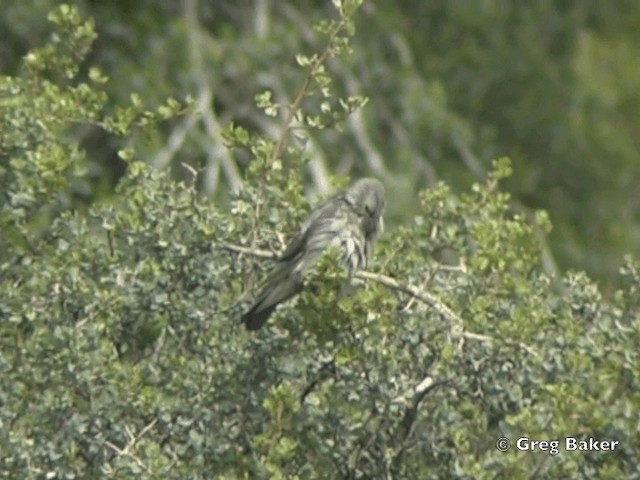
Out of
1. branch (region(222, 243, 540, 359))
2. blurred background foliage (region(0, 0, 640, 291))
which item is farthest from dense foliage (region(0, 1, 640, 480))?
blurred background foliage (region(0, 0, 640, 291))

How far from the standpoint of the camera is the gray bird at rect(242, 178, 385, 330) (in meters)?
5.80

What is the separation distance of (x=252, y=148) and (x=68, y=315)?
72cm

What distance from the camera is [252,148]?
614cm

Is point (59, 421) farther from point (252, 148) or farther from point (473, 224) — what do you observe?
point (473, 224)

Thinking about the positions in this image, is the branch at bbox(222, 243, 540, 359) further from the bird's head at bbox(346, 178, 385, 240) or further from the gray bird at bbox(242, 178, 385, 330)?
the bird's head at bbox(346, 178, 385, 240)

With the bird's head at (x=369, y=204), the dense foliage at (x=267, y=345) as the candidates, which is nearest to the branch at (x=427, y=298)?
the dense foliage at (x=267, y=345)

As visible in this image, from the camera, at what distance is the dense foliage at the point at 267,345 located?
5539mm

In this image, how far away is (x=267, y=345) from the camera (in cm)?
573

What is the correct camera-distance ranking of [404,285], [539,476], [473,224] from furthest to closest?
[473,224] < [404,285] < [539,476]

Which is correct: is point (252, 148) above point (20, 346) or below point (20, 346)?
above

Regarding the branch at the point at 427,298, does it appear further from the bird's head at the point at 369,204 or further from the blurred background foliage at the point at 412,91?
the blurred background foliage at the point at 412,91

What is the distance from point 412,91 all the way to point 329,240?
25.6 ft

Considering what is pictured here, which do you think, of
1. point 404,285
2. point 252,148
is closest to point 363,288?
point 404,285

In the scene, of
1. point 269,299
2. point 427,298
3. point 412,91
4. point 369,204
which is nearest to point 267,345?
point 269,299
